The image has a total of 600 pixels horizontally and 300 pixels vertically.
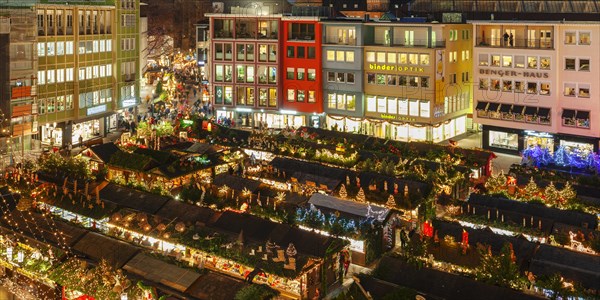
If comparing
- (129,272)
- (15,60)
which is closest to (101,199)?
(129,272)

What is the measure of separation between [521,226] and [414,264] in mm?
8716

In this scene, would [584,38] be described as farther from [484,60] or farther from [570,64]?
[484,60]

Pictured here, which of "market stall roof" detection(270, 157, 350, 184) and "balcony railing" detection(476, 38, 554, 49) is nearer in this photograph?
"market stall roof" detection(270, 157, 350, 184)

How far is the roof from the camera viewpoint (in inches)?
1565

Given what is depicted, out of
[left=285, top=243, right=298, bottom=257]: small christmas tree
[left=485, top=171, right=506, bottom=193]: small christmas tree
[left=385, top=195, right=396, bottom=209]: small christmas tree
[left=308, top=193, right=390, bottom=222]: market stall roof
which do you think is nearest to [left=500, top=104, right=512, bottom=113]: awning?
[left=485, top=171, right=506, bottom=193]: small christmas tree

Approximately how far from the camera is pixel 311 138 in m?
48.2

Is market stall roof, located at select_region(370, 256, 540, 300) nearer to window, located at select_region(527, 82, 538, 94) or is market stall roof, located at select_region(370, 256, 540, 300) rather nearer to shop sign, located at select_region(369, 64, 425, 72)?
window, located at select_region(527, 82, 538, 94)

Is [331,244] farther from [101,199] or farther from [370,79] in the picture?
[370,79]

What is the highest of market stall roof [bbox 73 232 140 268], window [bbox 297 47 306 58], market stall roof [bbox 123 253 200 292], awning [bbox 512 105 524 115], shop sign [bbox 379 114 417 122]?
window [bbox 297 47 306 58]

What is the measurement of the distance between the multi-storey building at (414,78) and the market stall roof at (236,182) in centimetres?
2601

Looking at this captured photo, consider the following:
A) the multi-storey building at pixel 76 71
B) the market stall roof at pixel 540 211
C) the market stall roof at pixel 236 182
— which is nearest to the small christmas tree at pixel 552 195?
the market stall roof at pixel 540 211

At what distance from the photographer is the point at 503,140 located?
55125 mm

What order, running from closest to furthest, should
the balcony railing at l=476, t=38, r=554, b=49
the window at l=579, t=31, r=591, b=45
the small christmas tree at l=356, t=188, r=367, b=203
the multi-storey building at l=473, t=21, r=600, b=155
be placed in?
the small christmas tree at l=356, t=188, r=367, b=203
the window at l=579, t=31, r=591, b=45
the multi-storey building at l=473, t=21, r=600, b=155
the balcony railing at l=476, t=38, r=554, b=49

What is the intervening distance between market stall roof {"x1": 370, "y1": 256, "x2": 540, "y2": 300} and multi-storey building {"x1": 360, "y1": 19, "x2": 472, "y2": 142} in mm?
36185
